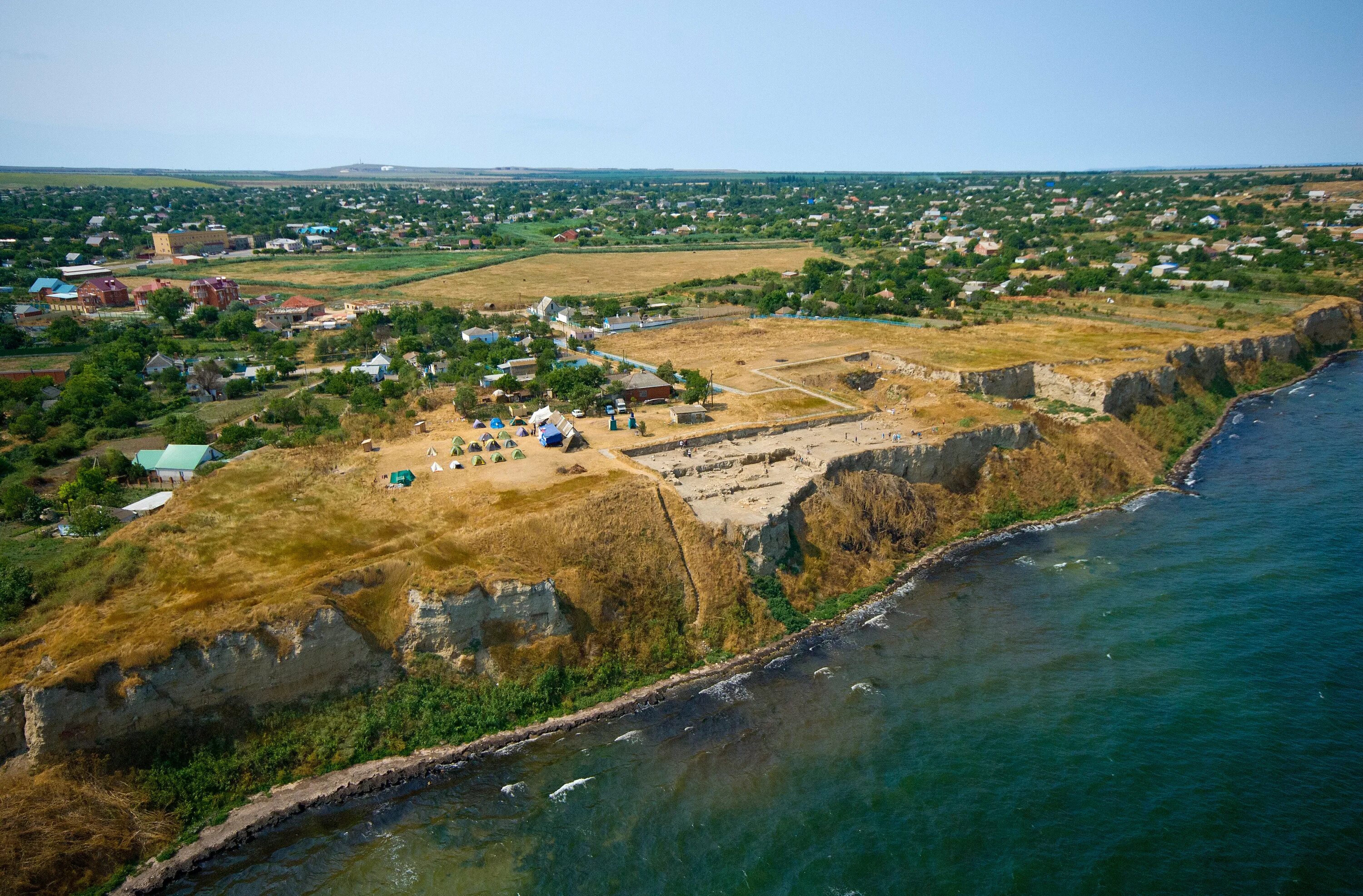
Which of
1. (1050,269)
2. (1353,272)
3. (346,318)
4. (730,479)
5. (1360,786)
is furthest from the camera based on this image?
(1050,269)

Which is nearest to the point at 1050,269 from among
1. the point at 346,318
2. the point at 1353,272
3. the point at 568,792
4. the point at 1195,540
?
the point at 1353,272

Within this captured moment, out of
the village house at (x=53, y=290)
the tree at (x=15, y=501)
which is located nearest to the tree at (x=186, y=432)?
the tree at (x=15, y=501)

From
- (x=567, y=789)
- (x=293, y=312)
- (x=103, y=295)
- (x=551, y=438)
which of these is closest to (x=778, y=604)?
(x=567, y=789)

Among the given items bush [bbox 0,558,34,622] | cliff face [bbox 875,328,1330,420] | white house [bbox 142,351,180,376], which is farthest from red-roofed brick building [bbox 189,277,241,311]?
cliff face [bbox 875,328,1330,420]

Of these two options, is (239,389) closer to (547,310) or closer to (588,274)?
(547,310)

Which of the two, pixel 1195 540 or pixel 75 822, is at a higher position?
pixel 1195 540

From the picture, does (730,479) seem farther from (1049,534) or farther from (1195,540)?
(1195,540)
